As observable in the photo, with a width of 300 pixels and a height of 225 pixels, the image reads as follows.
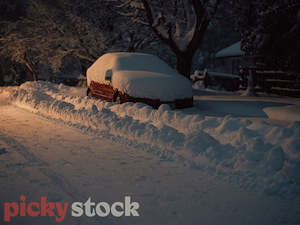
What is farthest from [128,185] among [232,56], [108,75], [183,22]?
[232,56]

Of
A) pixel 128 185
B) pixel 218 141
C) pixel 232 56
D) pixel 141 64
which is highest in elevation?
pixel 232 56

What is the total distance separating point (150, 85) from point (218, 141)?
11.6 feet

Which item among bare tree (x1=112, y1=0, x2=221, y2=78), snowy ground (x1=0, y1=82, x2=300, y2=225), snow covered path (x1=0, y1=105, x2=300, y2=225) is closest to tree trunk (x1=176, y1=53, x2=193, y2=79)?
bare tree (x1=112, y1=0, x2=221, y2=78)

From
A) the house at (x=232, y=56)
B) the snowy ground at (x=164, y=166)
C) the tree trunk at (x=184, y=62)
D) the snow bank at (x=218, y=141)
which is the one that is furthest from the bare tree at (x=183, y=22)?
the house at (x=232, y=56)

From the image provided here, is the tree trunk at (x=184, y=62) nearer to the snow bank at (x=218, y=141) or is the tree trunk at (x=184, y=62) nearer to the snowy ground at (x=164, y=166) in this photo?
the snow bank at (x=218, y=141)

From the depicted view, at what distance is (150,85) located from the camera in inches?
313

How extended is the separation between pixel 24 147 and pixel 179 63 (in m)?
9.69

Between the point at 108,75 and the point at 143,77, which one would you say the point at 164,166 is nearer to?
the point at 143,77

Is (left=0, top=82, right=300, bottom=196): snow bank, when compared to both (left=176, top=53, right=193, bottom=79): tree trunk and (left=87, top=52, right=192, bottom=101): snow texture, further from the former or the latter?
(left=176, top=53, right=193, bottom=79): tree trunk

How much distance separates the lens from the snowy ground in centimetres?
309

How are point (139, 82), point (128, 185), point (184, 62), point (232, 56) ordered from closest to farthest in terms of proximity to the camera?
point (128, 185), point (139, 82), point (184, 62), point (232, 56)

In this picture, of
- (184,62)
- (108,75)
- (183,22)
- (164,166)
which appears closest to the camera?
(164,166)

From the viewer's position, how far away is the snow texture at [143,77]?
7.97 m

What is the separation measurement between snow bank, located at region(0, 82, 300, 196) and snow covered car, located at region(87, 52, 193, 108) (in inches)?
37.4
